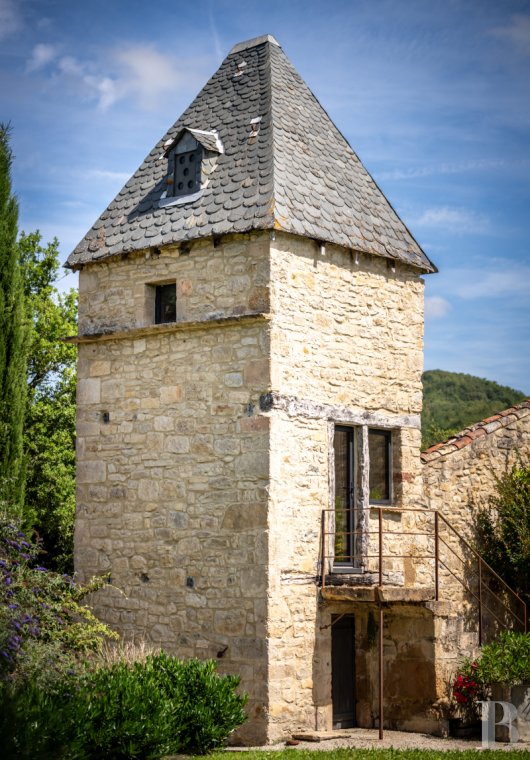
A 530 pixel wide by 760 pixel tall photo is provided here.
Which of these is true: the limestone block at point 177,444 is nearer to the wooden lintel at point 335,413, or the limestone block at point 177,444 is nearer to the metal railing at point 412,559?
the wooden lintel at point 335,413

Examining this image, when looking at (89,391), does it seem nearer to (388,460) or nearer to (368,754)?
(388,460)

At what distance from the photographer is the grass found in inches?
424

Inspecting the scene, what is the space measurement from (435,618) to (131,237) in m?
6.84

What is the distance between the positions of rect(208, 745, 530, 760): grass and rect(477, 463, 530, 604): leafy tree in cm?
436

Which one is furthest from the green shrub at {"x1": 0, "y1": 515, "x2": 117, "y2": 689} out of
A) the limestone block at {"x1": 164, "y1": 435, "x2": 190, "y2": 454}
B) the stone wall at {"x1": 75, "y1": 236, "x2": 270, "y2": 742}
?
the limestone block at {"x1": 164, "y1": 435, "x2": 190, "y2": 454}

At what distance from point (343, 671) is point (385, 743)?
5.99ft

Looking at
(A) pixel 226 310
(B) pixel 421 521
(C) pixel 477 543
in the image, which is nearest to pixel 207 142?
(A) pixel 226 310

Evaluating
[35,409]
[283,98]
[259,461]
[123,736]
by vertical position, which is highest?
[283,98]

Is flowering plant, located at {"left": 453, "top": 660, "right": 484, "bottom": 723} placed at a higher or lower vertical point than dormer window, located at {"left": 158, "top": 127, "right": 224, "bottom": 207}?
lower

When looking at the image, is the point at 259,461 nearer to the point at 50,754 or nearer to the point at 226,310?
the point at 226,310

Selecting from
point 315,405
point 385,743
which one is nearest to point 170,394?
point 315,405

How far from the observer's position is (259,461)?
12.8 meters

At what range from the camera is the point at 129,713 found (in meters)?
9.51

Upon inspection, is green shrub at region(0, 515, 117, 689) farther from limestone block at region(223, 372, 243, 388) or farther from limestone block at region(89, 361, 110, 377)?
limestone block at region(223, 372, 243, 388)
